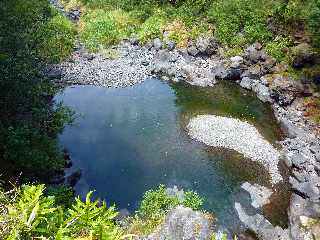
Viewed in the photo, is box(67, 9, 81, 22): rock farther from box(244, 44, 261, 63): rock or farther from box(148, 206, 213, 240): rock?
box(148, 206, 213, 240): rock

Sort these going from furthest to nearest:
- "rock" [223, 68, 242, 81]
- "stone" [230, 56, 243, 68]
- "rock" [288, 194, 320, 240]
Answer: "stone" [230, 56, 243, 68]
"rock" [223, 68, 242, 81]
"rock" [288, 194, 320, 240]

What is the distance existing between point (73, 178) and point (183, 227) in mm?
10541

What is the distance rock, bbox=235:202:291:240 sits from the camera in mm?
24484

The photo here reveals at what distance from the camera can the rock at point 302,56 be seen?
4003cm

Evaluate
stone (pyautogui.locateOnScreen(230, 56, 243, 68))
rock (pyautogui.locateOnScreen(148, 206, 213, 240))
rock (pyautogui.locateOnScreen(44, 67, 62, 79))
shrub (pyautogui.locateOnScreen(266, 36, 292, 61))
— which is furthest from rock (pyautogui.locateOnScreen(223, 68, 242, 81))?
rock (pyautogui.locateOnScreen(148, 206, 213, 240))

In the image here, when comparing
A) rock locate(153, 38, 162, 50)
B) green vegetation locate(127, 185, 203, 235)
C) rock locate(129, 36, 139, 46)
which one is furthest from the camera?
rock locate(129, 36, 139, 46)

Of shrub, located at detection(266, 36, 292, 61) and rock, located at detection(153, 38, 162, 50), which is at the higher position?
shrub, located at detection(266, 36, 292, 61)

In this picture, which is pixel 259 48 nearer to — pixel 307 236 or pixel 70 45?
pixel 70 45

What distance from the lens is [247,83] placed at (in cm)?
4084

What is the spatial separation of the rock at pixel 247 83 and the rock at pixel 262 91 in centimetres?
38

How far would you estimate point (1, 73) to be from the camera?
80.9ft

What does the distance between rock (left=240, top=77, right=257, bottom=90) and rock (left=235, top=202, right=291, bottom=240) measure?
1727 centimetres

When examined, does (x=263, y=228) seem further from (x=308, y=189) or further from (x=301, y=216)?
(x=308, y=189)

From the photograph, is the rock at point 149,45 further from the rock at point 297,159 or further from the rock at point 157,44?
the rock at point 297,159
